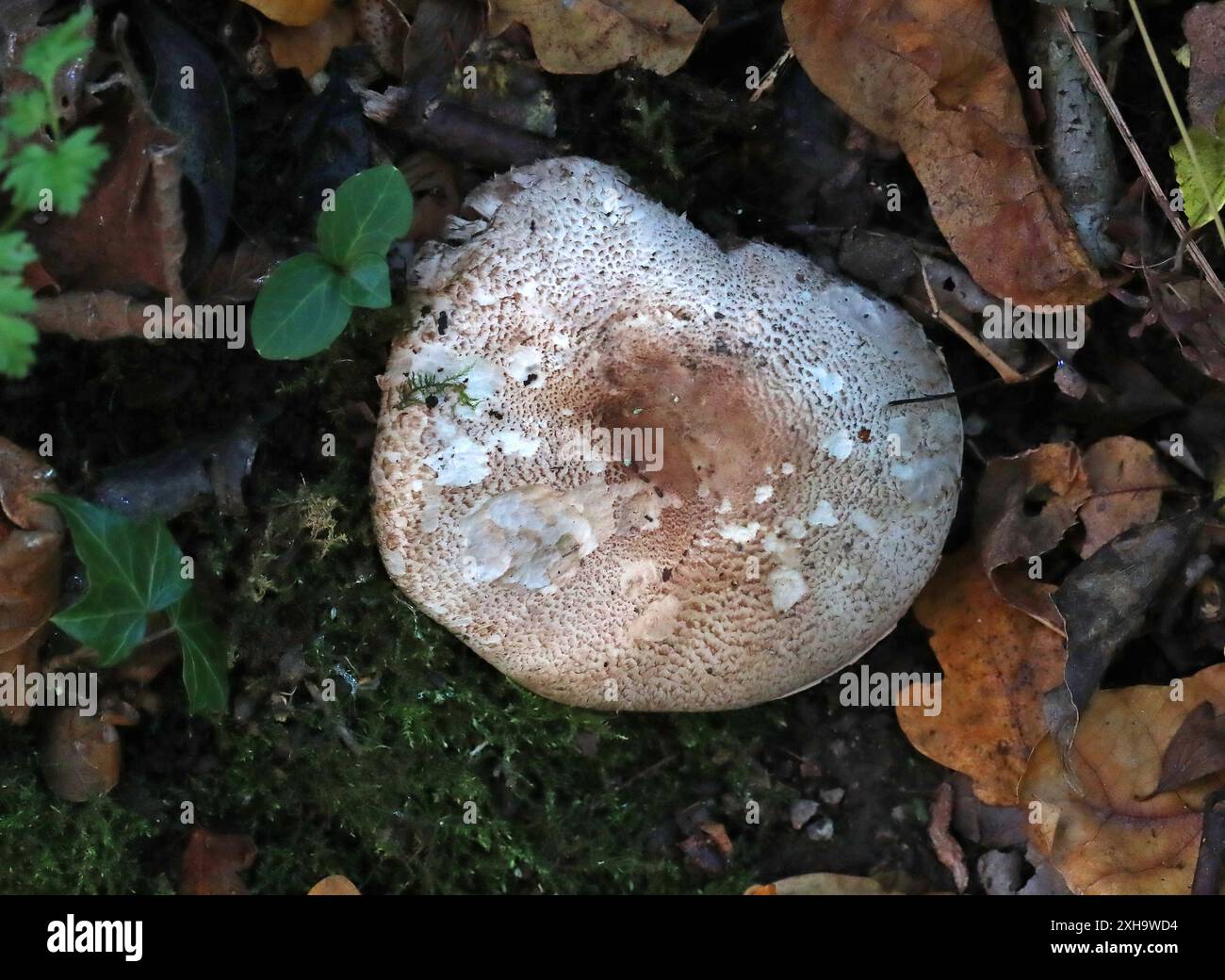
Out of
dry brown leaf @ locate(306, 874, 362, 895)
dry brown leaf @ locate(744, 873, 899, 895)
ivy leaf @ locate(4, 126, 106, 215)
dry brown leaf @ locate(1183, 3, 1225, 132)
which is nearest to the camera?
ivy leaf @ locate(4, 126, 106, 215)

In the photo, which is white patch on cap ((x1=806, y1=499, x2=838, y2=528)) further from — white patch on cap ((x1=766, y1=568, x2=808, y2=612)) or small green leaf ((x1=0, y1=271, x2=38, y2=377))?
small green leaf ((x1=0, y1=271, x2=38, y2=377))

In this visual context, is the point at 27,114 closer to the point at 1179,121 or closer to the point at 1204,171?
the point at 1179,121

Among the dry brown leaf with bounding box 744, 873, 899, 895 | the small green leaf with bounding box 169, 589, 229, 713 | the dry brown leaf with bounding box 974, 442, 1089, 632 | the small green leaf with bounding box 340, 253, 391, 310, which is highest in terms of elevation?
the small green leaf with bounding box 340, 253, 391, 310

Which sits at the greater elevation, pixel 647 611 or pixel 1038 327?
pixel 1038 327

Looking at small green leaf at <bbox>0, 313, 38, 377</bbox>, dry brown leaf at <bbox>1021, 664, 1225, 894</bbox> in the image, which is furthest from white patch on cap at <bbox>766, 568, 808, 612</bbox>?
small green leaf at <bbox>0, 313, 38, 377</bbox>
